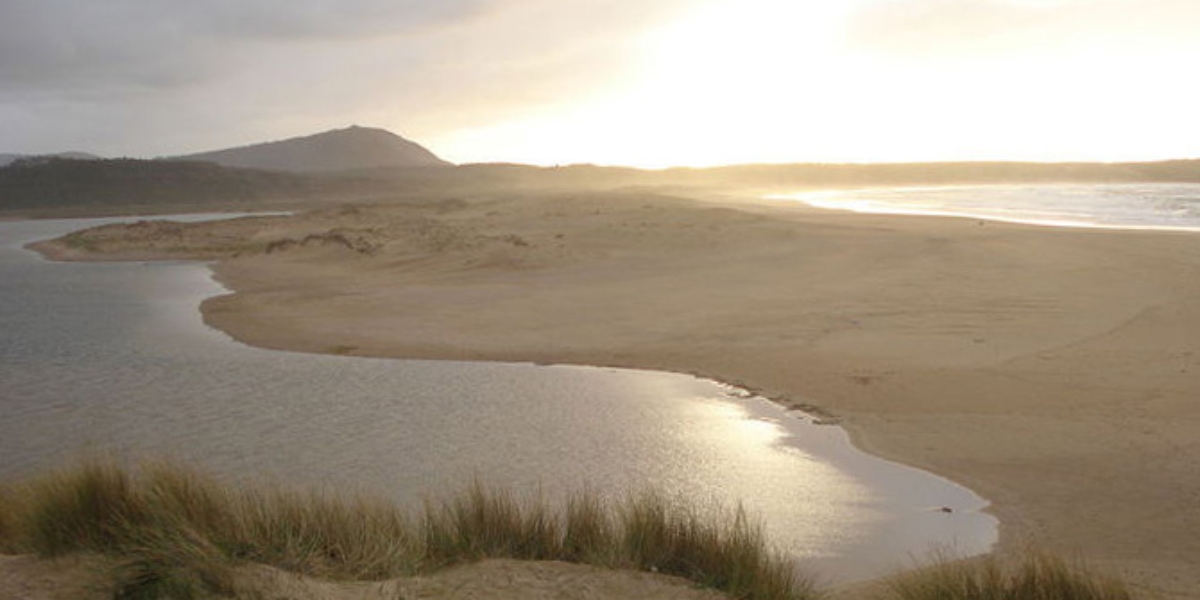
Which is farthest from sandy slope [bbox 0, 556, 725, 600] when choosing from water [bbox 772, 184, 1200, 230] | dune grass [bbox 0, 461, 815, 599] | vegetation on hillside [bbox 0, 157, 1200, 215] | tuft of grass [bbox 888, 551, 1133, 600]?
vegetation on hillside [bbox 0, 157, 1200, 215]

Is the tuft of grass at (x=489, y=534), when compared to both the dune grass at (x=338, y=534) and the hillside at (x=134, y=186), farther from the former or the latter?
the hillside at (x=134, y=186)

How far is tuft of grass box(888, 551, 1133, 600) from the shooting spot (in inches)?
195

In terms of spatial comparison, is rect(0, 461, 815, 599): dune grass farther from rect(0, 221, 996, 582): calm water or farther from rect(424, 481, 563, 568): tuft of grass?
rect(0, 221, 996, 582): calm water

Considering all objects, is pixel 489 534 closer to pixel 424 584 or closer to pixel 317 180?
pixel 424 584

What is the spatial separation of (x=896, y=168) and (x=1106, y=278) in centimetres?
9754

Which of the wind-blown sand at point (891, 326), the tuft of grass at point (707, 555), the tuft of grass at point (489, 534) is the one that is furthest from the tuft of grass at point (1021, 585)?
the tuft of grass at point (489, 534)

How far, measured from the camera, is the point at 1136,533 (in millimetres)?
6504

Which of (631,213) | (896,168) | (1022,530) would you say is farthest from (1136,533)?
(896,168)

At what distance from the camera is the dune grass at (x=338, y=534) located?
5.31m

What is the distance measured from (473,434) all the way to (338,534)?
3830mm

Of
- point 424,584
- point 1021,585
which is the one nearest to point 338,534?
point 424,584

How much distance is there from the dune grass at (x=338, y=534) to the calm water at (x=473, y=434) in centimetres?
96

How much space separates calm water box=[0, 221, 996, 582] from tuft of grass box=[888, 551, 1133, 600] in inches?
35.1

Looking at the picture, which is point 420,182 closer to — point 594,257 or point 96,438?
point 594,257
